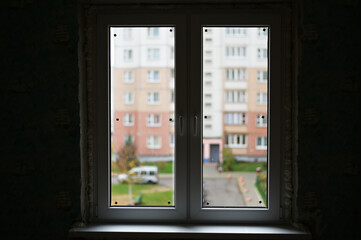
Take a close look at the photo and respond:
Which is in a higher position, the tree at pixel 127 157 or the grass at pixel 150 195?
the tree at pixel 127 157

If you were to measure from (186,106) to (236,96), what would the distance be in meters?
0.32

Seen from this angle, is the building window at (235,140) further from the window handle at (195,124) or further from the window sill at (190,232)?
the window sill at (190,232)

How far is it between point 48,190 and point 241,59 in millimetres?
1424

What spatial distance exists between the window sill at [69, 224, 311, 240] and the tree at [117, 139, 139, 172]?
1.23ft

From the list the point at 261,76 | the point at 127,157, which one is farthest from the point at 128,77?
the point at 261,76

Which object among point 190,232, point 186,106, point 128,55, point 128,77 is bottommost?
point 190,232


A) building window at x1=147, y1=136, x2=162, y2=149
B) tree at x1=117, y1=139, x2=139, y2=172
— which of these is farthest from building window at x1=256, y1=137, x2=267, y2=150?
tree at x1=117, y1=139, x2=139, y2=172

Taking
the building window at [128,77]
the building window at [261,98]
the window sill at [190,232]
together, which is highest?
the building window at [128,77]

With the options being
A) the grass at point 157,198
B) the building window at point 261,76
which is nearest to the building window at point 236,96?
the building window at point 261,76

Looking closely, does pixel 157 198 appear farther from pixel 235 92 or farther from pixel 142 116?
pixel 235 92

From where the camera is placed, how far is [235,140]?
2.17 meters

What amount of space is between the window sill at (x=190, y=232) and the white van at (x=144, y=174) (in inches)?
11.5

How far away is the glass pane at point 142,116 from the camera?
215 cm

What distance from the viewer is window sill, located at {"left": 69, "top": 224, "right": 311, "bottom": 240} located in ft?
6.44
